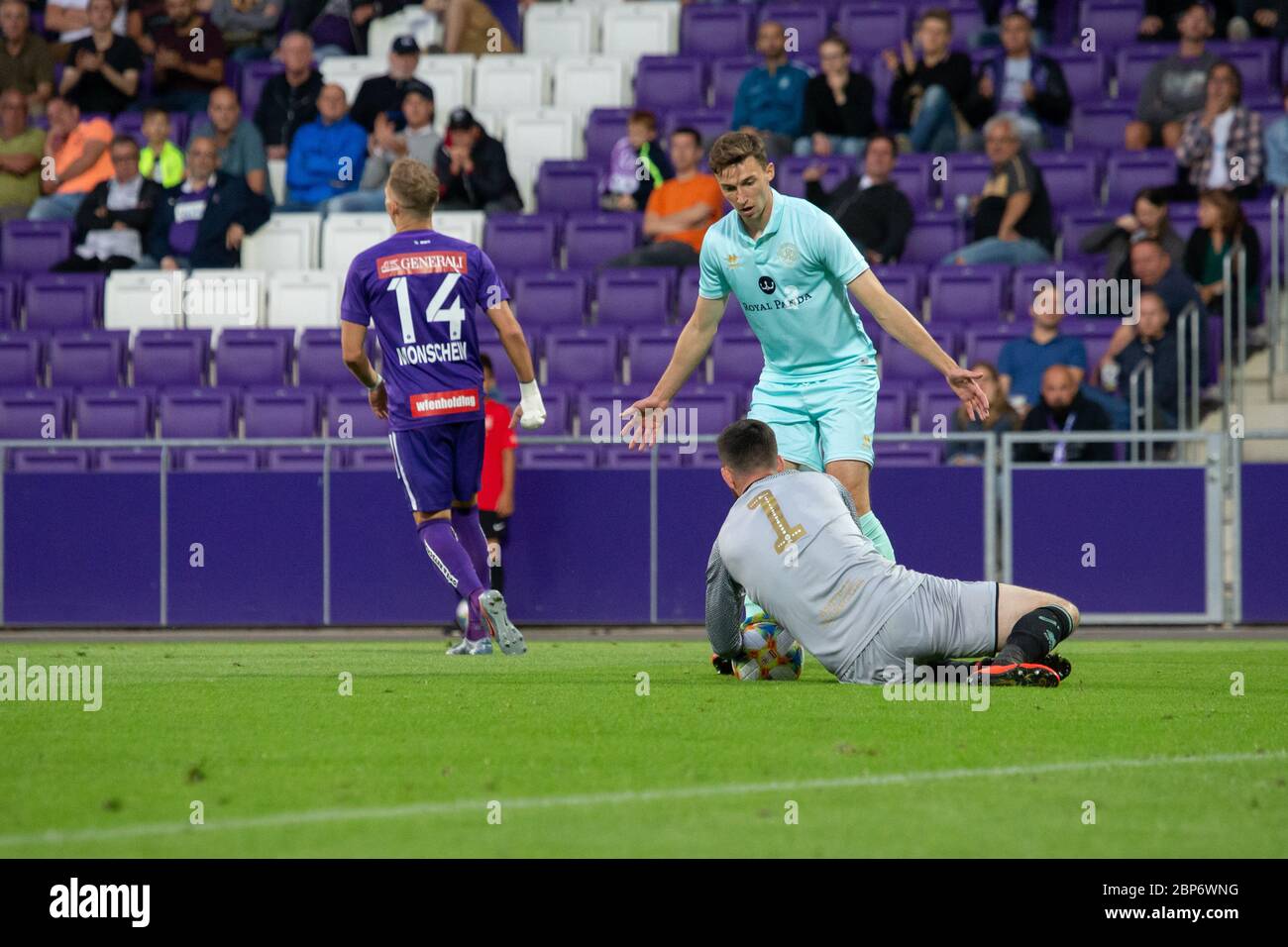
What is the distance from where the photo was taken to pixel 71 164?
19.2 m

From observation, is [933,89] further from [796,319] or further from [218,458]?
[796,319]

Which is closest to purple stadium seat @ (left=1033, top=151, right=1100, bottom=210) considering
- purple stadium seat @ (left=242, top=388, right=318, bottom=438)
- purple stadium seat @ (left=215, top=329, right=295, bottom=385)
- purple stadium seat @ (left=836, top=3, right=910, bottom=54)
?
purple stadium seat @ (left=836, top=3, right=910, bottom=54)

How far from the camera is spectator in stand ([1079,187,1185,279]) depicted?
15.5m

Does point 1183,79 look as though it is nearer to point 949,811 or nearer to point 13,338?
point 13,338

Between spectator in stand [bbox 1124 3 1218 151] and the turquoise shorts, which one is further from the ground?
Result: spectator in stand [bbox 1124 3 1218 151]

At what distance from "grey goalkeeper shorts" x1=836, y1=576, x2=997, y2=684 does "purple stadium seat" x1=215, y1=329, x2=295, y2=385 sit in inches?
398

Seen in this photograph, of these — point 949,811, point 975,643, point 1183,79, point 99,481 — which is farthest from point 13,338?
point 949,811

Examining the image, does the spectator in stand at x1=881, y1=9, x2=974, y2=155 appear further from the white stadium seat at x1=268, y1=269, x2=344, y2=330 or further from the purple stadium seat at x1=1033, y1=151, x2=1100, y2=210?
the white stadium seat at x1=268, y1=269, x2=344, y2=330

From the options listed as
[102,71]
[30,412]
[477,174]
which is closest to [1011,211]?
[477,174]

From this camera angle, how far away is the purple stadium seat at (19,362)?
16.9 m

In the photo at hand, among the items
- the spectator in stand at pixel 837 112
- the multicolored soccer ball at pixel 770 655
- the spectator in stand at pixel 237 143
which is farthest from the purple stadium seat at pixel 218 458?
the multicolored soccer ball at pixel 770 655

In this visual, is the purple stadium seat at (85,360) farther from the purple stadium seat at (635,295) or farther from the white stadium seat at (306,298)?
the purple stadium seat at (635,295)

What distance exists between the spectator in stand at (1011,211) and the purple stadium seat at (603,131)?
12.9ft

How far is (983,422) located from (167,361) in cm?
713
